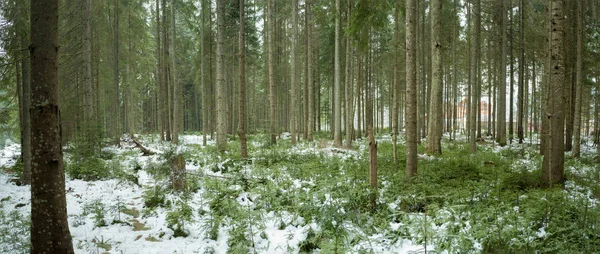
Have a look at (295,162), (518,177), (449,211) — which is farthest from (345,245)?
(295,162)

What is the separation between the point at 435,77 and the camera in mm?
11398

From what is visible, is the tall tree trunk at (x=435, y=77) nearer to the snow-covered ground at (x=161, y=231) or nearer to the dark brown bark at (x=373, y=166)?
the dark brown bark at (x=373, y=166)

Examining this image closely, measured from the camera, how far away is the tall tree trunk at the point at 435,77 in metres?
10.6

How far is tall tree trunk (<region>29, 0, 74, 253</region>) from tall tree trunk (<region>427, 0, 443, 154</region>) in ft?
32.4

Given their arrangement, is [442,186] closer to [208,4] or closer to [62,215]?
[62,215]

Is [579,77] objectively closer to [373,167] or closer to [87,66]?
[373,167]

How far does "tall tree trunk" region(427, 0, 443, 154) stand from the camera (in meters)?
10.6

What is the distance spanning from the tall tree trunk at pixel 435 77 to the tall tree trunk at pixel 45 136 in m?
9.89

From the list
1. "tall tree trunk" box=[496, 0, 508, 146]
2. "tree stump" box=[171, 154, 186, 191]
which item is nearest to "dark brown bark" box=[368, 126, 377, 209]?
"tree stump" box=[171, 154, 186, 191]

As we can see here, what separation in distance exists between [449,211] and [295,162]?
19.8 ft

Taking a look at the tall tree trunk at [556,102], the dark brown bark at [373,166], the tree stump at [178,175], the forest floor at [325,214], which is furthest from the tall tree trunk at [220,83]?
the tall tree trunk at [556,102]

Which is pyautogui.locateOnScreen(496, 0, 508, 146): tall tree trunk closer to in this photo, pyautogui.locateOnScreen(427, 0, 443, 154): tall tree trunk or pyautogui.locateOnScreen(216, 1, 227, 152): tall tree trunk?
pyautogui.locateOnScreen(427, 0, 443, 154): tall tree trunk

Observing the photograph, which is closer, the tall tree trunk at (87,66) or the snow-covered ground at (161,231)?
the snow-covered ground at (161,231)

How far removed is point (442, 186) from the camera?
6855mm
